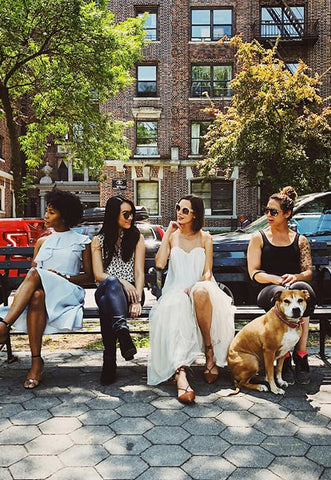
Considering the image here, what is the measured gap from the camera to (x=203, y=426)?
3.21 meters

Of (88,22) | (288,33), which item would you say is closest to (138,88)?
(288,33)

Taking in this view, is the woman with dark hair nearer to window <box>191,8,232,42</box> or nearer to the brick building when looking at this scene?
the brick building

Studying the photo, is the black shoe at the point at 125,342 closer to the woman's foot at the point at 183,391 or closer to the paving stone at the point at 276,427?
the woman's foot at the point at 183,391

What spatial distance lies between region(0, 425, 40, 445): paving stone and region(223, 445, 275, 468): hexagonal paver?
131 cm

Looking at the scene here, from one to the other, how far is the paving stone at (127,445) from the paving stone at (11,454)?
52cm

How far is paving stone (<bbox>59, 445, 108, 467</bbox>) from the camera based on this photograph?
270cm

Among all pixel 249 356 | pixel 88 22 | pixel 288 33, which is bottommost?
pixel 249 356

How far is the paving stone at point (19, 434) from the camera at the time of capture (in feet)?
9.83

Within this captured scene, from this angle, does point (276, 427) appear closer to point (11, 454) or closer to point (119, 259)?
point (11, 454)

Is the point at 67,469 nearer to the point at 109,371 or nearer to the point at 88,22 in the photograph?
the point at 109,371

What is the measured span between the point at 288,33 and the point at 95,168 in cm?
1550

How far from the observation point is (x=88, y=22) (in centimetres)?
1370

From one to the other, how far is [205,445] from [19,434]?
1.27 m

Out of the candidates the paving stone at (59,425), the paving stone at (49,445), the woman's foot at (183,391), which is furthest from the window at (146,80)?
the paving stone at (49,445)
